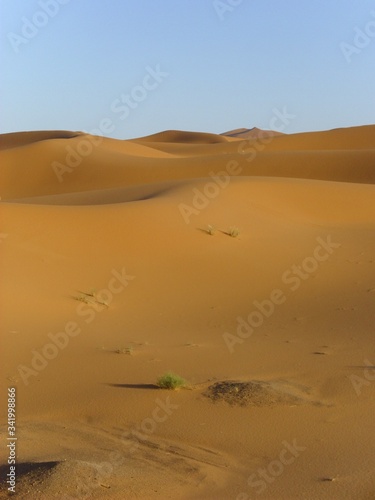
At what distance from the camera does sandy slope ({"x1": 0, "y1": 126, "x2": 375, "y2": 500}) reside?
5656 mm

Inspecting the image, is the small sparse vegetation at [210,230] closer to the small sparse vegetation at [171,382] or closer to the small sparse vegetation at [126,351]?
the small sparse vegetation at [126,351]

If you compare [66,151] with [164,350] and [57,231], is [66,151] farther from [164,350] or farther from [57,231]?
[164,350]

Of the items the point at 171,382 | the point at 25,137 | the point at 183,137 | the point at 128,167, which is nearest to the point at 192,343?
the point at 171,382

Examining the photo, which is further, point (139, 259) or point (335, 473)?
point (139, 259)

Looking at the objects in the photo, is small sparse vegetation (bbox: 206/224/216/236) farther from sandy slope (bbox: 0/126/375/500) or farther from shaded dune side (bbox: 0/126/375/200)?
shaded dune side (bbox: 0/126/375/200)

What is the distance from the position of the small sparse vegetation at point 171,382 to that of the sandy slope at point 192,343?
0.29 feet

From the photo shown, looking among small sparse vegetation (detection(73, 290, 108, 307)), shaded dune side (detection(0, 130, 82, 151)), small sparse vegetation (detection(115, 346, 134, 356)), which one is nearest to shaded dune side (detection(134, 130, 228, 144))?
shaded dune side (detection(0, 130, 82, 151))

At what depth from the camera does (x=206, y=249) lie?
A: 51.1ft

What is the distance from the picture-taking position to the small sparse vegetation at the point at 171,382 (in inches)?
300

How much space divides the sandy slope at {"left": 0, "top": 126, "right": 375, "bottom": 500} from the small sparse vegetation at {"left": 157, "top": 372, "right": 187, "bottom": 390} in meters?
0.09

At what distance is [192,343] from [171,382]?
2344 millimetres

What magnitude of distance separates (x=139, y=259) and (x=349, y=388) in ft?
24.1

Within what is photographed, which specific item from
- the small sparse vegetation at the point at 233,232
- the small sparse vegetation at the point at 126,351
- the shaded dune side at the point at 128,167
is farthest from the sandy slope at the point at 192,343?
the shaded dune side at the point at 128,167

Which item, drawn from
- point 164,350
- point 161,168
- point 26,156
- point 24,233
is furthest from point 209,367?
point 26,156
